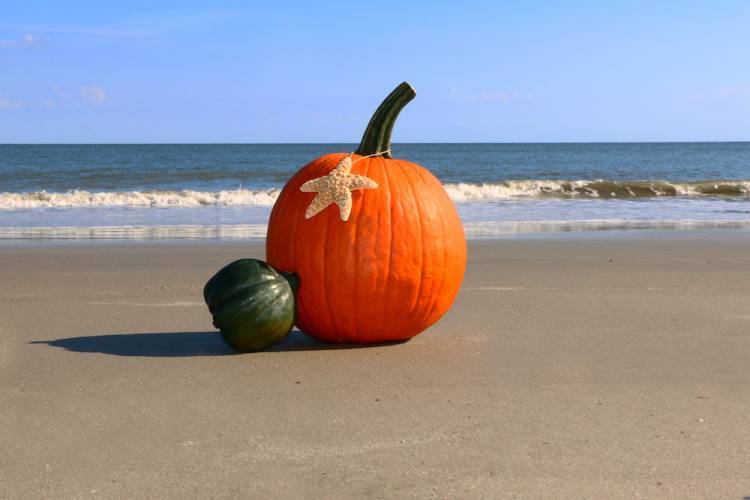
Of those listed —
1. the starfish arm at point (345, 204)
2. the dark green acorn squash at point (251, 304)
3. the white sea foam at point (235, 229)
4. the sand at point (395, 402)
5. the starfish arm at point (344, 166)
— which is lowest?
the white sea foam at point (235, 229)

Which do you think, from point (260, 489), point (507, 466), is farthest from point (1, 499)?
point (507, 466)

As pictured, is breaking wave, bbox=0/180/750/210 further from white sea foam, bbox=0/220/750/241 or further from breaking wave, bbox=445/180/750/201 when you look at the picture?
white sea foam, bbox=0/220/750/241

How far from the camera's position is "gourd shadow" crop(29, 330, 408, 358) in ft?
16.1

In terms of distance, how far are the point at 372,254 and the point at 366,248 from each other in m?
0.04

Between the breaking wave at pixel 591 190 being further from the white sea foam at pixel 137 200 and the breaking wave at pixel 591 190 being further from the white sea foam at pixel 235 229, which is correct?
the white sea foam at pixel 235 229

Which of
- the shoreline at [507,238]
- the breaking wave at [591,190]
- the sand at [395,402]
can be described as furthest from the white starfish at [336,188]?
the breaking wave at [591,190]

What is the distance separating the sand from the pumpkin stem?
1.08 meters

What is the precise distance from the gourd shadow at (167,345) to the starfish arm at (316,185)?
841mm

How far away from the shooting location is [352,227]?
478cm

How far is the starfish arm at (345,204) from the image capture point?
15.6ft

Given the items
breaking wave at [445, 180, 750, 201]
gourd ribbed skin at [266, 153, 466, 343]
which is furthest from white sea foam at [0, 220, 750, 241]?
breaking wave at [445, 180, 750, 201]

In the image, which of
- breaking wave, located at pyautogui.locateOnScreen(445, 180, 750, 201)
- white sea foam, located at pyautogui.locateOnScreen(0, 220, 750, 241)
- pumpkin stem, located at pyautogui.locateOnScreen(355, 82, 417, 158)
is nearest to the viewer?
pumpkin stem, located at pyautogui.locateOnScreen(355, 82, 417, 158)

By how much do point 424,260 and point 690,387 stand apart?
56.8 inches

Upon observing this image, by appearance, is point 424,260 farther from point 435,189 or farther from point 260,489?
point 260,489
